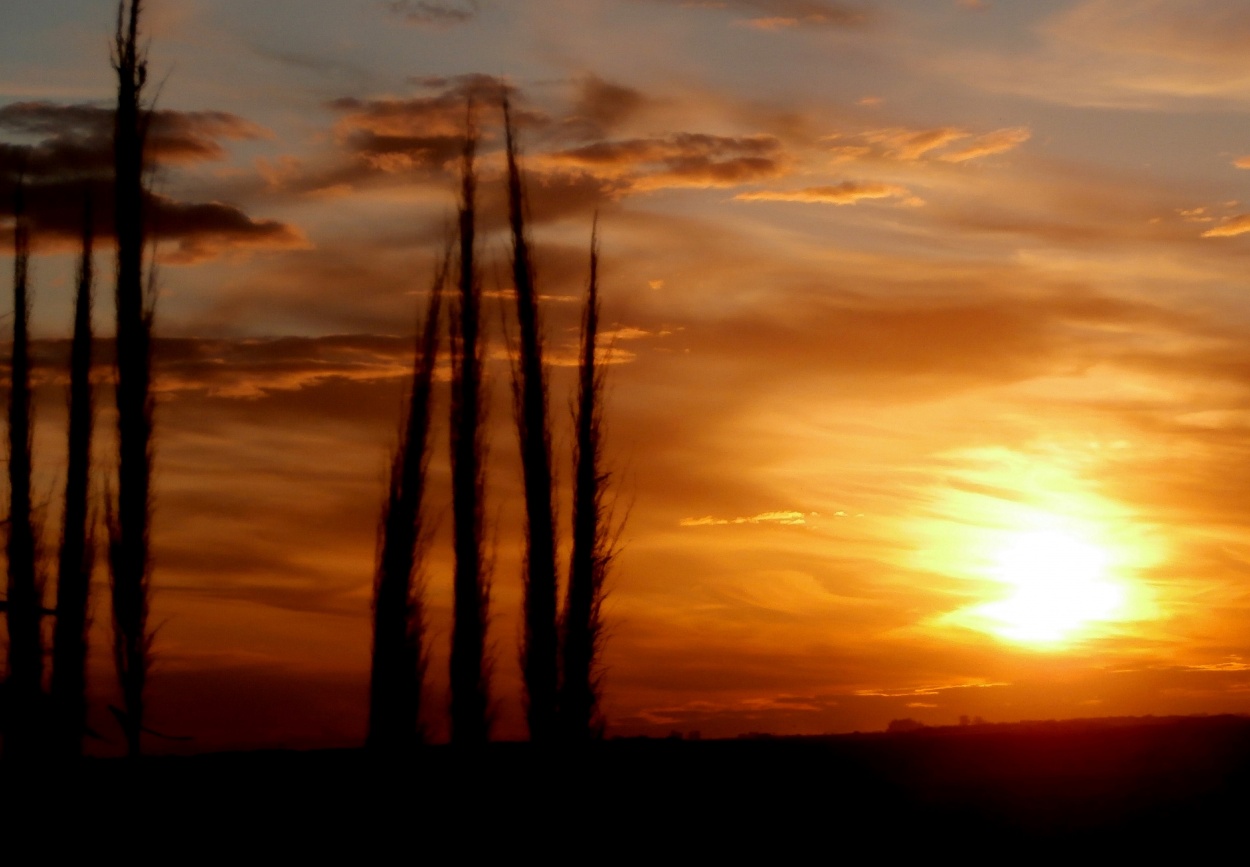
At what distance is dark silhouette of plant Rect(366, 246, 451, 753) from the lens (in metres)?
21.0

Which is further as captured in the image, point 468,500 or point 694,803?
point 468,500

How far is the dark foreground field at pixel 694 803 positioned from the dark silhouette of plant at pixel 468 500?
8520 mm

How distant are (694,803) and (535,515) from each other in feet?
37.5

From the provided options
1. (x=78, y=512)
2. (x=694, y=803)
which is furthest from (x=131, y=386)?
(x=694, y=803)

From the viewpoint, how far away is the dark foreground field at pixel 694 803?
1030cm

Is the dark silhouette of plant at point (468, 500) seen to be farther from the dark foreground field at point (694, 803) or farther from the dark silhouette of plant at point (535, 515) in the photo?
the dark foreground field at point (694, 803)

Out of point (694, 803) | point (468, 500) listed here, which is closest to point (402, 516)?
point (468, 500)

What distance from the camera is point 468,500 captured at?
73.6 ft

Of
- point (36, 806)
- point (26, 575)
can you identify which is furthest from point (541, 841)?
point (26, 575)

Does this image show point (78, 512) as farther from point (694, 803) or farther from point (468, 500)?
point (694, 803)

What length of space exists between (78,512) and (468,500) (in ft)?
18.7

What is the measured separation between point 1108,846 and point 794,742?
10.9ft

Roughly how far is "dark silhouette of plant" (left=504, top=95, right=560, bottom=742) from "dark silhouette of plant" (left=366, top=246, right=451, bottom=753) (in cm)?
157

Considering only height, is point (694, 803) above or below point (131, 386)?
below
